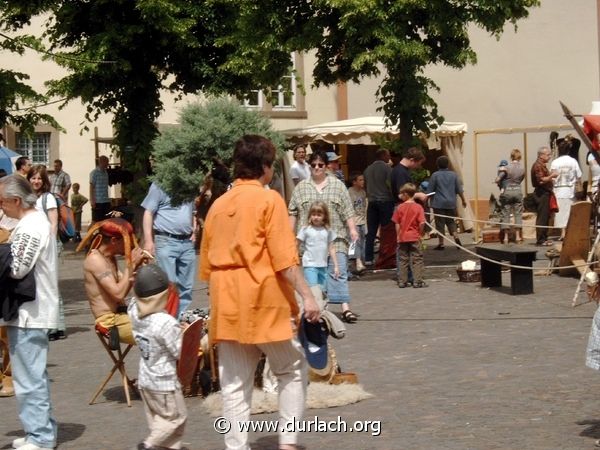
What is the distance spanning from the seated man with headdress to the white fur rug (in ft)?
2.78

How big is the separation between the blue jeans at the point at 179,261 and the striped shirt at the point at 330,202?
1686 millimetres

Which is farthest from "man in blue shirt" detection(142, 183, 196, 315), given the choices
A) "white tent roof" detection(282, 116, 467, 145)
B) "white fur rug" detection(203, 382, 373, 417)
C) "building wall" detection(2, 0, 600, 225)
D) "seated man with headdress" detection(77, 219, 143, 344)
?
"building wall" detection(2, 0, 600, 225)

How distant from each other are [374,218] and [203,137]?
9983 millimetres

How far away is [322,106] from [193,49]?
1047 centimetres

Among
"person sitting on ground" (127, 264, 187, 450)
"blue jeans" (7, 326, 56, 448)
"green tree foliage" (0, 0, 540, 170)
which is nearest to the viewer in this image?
"person sitting on ground" (127, 264, 187, 450)

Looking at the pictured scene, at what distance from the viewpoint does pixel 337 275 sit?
1366 cm

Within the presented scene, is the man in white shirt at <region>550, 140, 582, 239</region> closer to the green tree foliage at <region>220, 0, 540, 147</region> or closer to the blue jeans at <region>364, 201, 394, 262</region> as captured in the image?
the green tree foliage at <region>220, 0, 540, 147</region>

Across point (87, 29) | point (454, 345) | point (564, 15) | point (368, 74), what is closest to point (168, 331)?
point (454, 345)

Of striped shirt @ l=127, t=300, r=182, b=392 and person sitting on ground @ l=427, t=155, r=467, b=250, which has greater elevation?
person sitting on ground @ l=427, t=155, r=467, b=250

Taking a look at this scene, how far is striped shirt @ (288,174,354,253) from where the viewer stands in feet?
44.3

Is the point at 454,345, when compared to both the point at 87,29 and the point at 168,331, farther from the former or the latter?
the point at 87,29

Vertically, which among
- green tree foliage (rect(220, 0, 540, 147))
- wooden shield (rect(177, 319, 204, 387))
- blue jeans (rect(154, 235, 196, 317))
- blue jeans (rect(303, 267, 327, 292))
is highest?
green tree foliage (rect(220, 0, 540, 147))

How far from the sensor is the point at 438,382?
32.7 ft

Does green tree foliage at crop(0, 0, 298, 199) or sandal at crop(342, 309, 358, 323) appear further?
green tree foliage at crop(0, 0, 298, 199)
